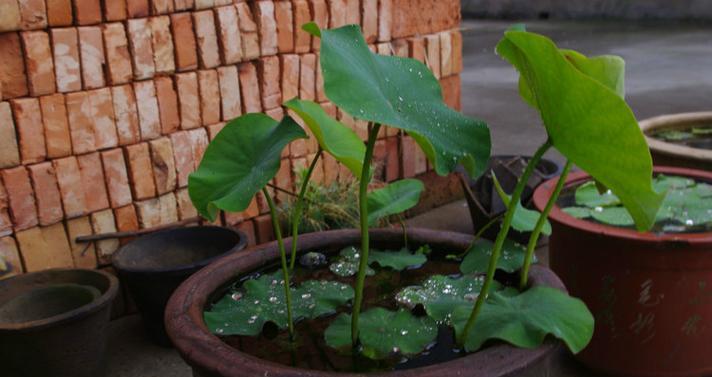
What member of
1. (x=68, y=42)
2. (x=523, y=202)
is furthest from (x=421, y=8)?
(x=68, y=42)

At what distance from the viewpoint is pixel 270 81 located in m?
2.86

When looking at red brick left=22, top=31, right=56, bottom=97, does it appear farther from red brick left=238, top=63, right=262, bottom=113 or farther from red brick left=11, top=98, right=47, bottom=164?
red brick left=238, top=63, right=262, bottom=113

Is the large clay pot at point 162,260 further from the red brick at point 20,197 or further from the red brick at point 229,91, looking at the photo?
the red brick at point 229,91

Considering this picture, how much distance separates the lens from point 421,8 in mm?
3324

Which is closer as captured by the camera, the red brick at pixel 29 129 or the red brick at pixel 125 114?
the red brick at pixel 29 129

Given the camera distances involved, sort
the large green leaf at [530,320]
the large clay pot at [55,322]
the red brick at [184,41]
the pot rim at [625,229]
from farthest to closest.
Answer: the red brick at [184,41], the large clay pot at [55,322], the pot rim at [625,229], the large green leaf at [530,320]

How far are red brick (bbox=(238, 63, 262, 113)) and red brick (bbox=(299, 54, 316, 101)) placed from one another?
221 mm

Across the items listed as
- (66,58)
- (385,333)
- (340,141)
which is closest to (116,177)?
(66,58)

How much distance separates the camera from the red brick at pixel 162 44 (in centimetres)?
249

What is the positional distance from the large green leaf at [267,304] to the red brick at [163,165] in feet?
4.12

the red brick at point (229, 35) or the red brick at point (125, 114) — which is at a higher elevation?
the red brick at point (229, 35)

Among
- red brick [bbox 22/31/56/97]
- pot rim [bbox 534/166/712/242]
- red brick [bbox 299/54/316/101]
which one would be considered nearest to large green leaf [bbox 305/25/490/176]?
pot rim [bbox 534/166/712/242]

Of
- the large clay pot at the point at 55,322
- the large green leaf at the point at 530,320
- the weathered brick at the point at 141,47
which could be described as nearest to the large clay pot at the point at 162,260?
the large clay pot at the point at 55,322

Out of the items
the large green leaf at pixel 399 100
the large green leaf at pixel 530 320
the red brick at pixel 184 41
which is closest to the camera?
the large green leaf at pixel 399 100
